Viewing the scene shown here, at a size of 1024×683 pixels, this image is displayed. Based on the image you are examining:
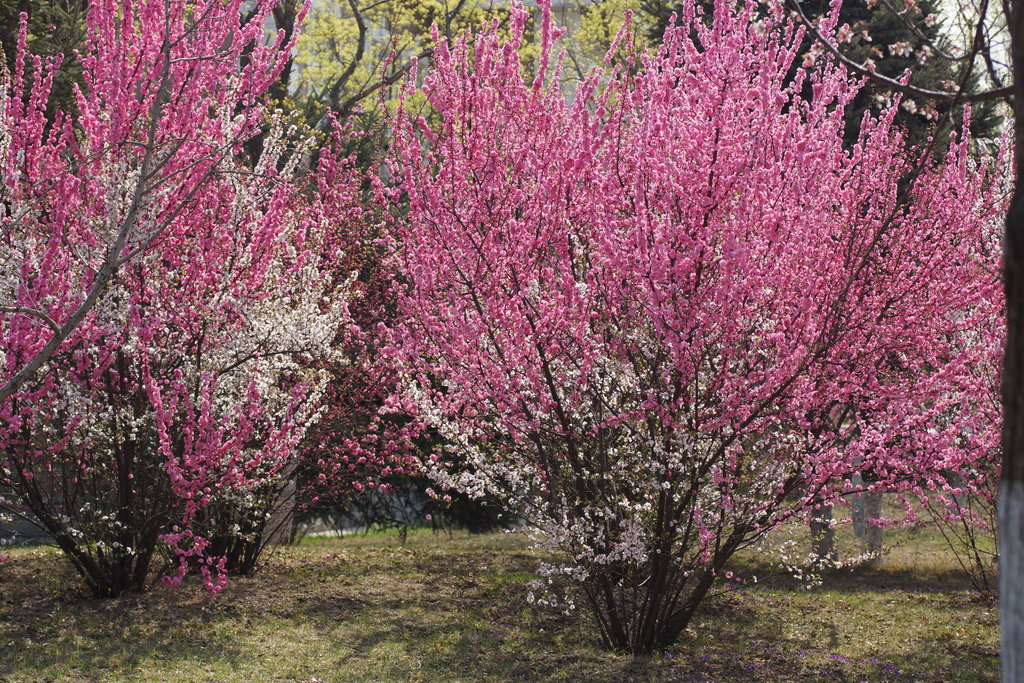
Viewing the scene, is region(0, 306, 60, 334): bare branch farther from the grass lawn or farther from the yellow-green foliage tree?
the yellow-green foliage tree

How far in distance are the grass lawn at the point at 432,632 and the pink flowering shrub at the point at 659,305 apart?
2.04 feet

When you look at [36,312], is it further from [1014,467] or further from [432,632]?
[432,632]

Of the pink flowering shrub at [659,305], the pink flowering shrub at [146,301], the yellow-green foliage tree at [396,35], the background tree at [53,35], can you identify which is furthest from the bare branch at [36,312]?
the yellow-green foliage tree at [396,35]

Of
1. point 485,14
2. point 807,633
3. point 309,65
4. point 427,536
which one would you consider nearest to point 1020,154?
point 807,633

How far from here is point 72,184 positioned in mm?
6406

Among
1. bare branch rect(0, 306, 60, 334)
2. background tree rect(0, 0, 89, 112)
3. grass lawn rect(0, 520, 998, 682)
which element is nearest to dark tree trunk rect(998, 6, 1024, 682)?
bare branch rect(0, 306, 60, 334)

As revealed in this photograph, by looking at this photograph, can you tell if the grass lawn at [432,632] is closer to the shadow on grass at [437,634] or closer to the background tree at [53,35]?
the shadow on grass at [437,634]

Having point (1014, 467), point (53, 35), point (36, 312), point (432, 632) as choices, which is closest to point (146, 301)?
point (432, 632)

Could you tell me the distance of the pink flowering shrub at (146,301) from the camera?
653 cm

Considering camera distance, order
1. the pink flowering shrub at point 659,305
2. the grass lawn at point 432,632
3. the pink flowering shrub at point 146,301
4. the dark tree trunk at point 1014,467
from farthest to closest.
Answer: the pink flowering shrub at point 146,301, the grass lawn at point 432,632, the pink flowering shrub at point 659,305, the dark tree trunk at point 1014,467

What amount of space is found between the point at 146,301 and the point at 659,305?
152 inches

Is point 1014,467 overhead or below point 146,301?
below

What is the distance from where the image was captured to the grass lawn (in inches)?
253

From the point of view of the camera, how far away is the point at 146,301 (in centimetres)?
734
